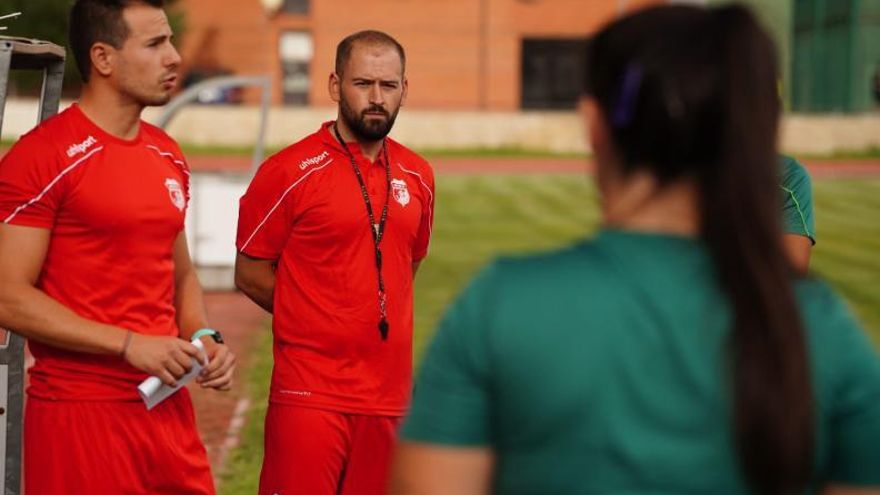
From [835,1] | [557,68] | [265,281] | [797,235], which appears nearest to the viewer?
[797,235]

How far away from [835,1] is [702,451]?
50.2m

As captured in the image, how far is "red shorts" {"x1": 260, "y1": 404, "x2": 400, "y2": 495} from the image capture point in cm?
584

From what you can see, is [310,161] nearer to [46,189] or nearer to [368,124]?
[368,124]

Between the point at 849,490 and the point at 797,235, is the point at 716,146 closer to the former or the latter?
the point at 849,490

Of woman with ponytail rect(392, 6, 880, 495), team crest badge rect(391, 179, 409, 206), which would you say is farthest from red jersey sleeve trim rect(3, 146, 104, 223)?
woman with ponytail rect(392, 6, 880, 495)

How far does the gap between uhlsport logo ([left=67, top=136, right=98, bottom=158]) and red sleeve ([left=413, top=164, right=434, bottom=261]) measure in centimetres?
191

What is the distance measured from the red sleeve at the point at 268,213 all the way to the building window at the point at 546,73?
200 feet

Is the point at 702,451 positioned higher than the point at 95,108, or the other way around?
the point at 95,108

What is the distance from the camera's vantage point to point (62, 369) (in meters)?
4.72

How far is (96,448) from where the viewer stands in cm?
477

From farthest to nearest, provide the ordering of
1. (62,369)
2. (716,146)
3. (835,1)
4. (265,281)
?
(835,1)
(265,281)
(62,369)
(716,146)

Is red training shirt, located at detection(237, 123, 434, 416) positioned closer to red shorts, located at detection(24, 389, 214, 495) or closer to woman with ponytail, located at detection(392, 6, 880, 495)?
red shorts, located at detection(24, 389, 214, 495)

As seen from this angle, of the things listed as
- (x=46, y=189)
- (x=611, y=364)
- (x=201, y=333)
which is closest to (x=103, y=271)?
(x=46, y=189)

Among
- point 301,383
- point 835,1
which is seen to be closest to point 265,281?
point 301,383
